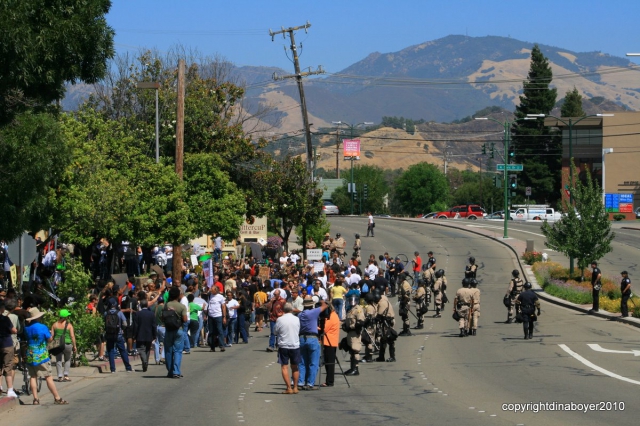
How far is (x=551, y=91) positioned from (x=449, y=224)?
4433cm

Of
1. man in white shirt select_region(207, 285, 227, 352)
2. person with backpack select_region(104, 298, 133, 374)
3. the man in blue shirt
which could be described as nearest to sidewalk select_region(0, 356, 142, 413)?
person with backpack select_region(104, 298, 133, 374)

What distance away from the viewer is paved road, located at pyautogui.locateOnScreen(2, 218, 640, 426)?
46.7 feet

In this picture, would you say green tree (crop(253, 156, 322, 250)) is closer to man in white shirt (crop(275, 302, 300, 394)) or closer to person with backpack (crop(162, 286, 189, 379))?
person with backpack (crop(162, 286, 189, 379))

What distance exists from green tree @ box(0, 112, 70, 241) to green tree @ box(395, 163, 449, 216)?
115014mm

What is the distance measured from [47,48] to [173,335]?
6.16 m

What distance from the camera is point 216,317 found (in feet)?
80.5

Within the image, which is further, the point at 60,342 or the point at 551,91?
the point at 551,91

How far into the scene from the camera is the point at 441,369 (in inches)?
790

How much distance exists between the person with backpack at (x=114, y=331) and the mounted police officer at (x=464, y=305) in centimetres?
952

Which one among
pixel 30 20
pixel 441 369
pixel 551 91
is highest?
pixel 551 91

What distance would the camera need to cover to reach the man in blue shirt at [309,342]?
17172 millimetres

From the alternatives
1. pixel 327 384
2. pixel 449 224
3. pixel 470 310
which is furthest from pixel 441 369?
pixel 449 224

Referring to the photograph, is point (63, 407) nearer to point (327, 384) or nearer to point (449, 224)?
point (327, 384)

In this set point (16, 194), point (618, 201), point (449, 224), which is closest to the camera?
point (16, 194)
